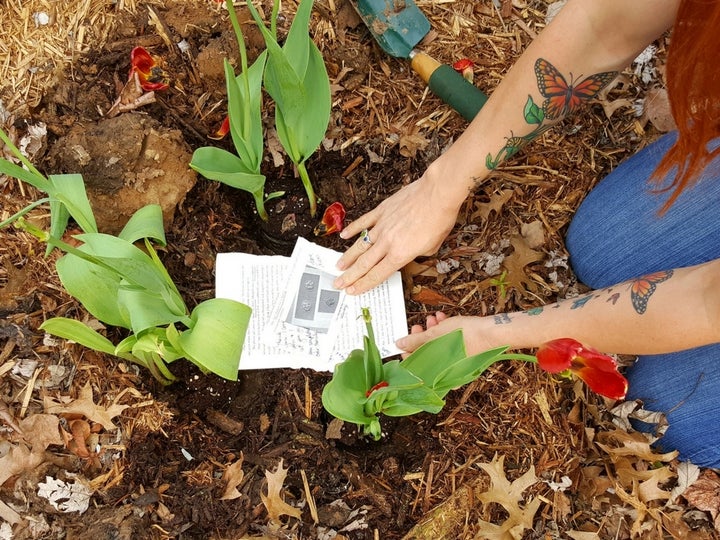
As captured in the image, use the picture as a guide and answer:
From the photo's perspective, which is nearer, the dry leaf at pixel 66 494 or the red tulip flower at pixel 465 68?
the dry leaf at pixel 66 494

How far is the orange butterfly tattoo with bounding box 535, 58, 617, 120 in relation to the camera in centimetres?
125

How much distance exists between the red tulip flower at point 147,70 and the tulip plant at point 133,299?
45cm

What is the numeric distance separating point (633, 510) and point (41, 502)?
1336 mm

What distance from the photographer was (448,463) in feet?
4.66

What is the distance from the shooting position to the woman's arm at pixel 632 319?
106 centimetres

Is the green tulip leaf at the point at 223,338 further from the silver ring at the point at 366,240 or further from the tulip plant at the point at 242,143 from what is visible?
the silver ring at the point at 366,240

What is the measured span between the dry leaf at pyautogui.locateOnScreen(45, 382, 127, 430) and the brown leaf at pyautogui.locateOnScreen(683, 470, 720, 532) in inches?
53.9

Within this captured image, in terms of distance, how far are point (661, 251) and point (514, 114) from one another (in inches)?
21.8

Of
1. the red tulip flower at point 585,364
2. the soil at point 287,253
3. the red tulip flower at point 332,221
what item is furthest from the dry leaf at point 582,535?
the red tulip flower at point 332,221

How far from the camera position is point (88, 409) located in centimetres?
133

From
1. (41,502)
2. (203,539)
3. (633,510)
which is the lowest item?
(633,510)

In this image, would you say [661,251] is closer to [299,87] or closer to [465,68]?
[465,68]

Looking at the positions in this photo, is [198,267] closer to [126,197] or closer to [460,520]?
[126,197]

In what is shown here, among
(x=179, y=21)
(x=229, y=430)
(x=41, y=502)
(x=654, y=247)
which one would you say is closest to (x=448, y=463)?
(x=229, y=430)
